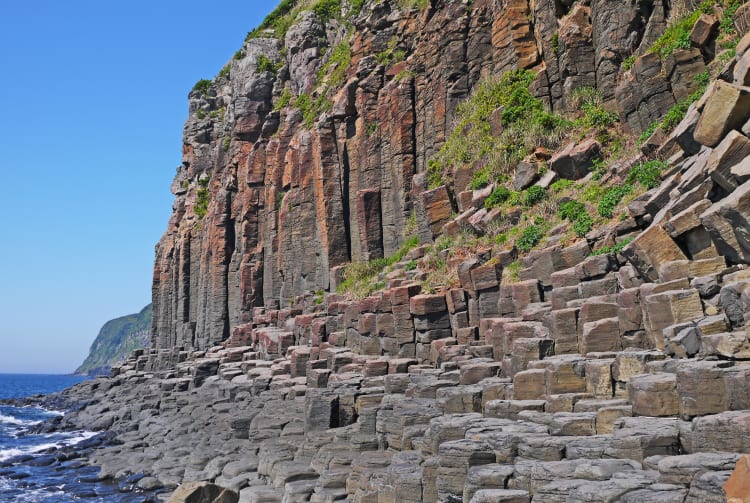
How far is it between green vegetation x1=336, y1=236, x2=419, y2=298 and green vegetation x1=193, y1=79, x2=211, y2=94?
169 feet

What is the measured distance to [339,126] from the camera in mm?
41562

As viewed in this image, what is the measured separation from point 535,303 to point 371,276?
60.6 feet

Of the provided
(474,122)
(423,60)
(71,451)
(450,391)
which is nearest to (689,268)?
(450,391)

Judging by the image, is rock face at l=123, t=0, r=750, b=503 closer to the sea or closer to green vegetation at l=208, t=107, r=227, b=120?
the sea

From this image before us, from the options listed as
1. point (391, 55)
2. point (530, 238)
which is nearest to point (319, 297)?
point (391, 55)

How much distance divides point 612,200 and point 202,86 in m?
72.2

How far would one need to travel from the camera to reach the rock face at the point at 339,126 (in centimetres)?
2500

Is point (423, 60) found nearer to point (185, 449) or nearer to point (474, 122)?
point (474, 122)

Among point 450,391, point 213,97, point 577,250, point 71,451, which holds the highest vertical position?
point 213,97

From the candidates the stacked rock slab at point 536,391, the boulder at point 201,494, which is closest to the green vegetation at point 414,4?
the stacked rock slab at point 536,391

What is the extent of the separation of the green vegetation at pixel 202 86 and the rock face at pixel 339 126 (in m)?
1.49

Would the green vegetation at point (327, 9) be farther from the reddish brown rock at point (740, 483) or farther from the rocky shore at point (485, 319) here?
the reddish brown rock at point (740, 483)

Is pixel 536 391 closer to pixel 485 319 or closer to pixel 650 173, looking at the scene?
pixel 485 319

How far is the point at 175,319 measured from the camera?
238 ft
